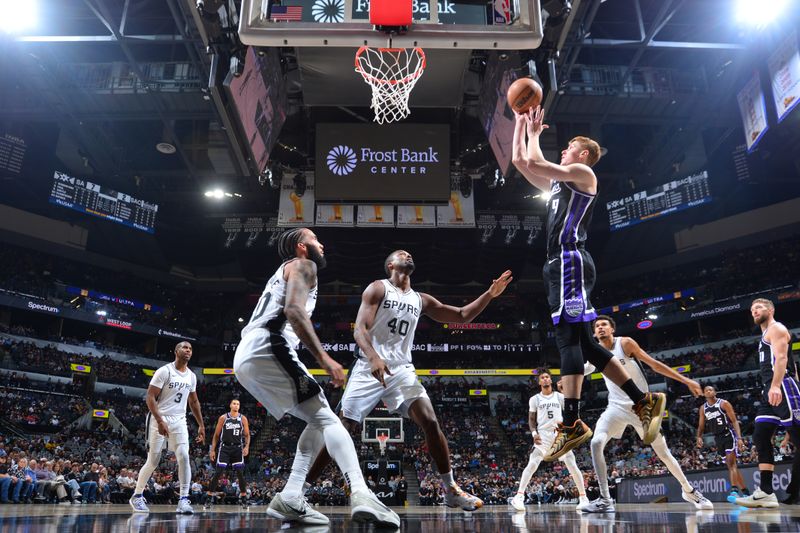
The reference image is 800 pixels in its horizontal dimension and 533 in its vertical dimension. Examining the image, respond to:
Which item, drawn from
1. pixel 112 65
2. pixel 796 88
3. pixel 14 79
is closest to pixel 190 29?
pixel 112 65

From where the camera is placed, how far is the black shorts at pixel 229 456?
11.5 m

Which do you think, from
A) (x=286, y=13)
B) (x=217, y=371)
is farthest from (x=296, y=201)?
(x=217, y=371)

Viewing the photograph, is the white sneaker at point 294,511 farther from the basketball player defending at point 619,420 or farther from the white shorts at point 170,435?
the white shorts at point 170,435

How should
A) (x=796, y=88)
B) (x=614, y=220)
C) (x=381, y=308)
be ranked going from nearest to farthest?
(x=381, y=308), (x=796, y=88), (x=614, y=220)

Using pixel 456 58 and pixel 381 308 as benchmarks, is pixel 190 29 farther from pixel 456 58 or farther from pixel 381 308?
pixel 381 308

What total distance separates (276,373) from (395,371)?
4.94 feet

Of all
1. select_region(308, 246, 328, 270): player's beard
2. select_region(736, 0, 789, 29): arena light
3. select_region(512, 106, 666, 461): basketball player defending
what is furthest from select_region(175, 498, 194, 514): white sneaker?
select_region(736, 0, 789, 29): arena light

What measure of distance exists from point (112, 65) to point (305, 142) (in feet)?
18.2

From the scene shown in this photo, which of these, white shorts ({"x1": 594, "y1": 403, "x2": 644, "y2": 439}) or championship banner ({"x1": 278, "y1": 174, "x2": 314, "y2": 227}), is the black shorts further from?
championship banner ({"x1": 278, "y1": 174, "x2": 314, "y2": 227})

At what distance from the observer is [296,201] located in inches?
707

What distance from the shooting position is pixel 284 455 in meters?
27.6

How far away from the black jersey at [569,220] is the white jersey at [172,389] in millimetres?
5402

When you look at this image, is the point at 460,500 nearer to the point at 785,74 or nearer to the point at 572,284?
the point at 572,284

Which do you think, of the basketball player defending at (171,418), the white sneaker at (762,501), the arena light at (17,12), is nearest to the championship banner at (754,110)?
the white sneaker at (762,501)
